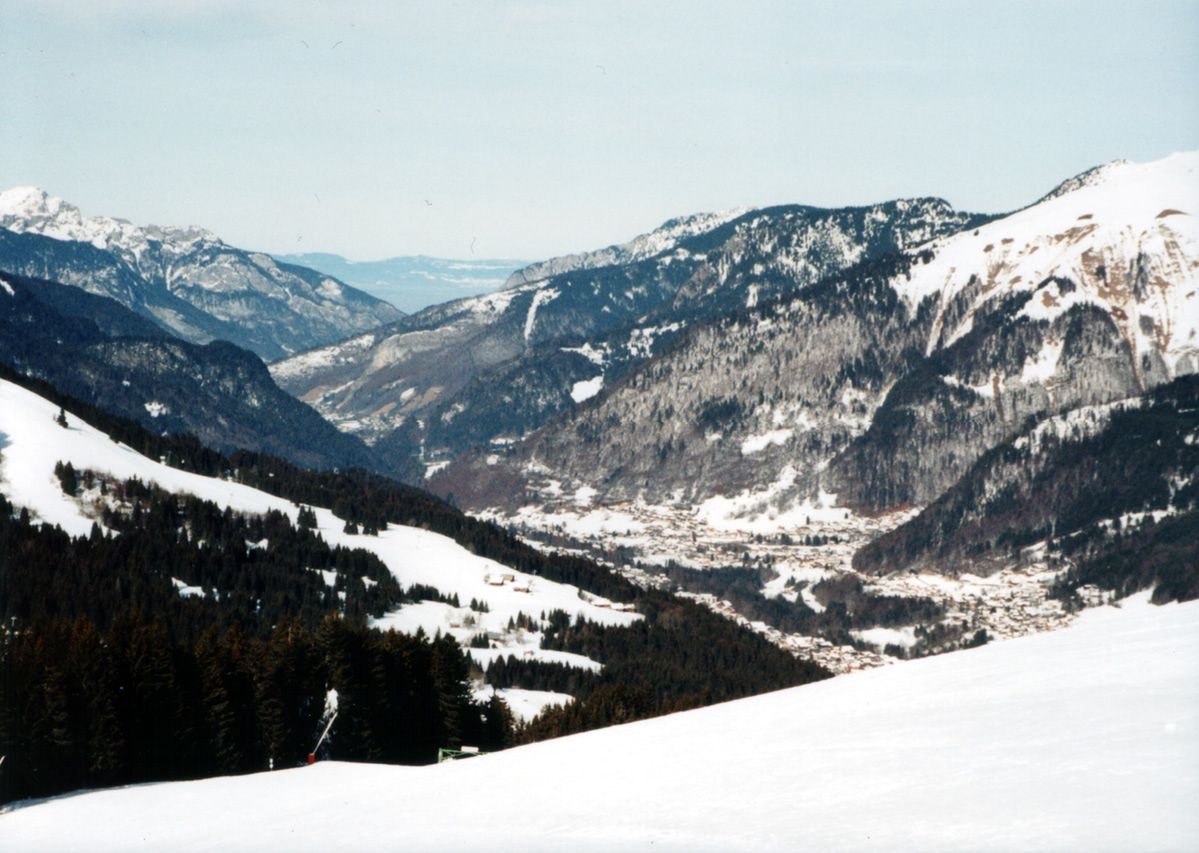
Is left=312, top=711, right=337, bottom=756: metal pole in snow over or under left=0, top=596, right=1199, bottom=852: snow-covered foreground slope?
under

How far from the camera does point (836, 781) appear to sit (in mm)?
46719

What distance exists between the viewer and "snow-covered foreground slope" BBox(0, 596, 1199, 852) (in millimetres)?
39188

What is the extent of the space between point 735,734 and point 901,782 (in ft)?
55.3

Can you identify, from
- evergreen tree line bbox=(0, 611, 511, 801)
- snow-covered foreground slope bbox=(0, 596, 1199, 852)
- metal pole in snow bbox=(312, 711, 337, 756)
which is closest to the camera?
snow-covered foreground slope bbox=(0, 596, 1199, 852)

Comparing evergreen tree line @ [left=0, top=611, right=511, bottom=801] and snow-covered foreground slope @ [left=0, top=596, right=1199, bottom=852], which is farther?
evergreen tree line @ [left=0, top=611, right=511, bottom=801]

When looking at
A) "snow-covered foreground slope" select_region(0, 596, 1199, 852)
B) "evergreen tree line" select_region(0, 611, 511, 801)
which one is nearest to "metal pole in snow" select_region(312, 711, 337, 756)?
"evergreen tree line" select_region(0, 611, 511, 801)

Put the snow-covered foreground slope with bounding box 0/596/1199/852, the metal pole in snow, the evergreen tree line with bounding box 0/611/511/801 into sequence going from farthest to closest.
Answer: the metal pole in snow
the evergreen tree line with bounding box 0/611/511/801
the snow-covered foreground slope with bounding box 0/596/1199/852

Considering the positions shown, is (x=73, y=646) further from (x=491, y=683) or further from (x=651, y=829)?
(x=491, y=683)

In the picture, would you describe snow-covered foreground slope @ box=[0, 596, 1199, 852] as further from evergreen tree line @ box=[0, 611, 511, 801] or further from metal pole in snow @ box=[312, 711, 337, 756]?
metal pole in snow @ box=[312, 711, 337, 756]

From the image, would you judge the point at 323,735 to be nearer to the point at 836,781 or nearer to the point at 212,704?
the point at 212,704

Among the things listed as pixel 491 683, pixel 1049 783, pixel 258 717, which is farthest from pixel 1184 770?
pixel 491 683

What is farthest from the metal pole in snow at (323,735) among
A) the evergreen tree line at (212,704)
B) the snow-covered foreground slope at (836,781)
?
the snow-covered foreground slope at (836,781)

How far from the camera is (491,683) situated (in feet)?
609

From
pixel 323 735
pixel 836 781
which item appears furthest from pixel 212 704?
pixel 836 781
